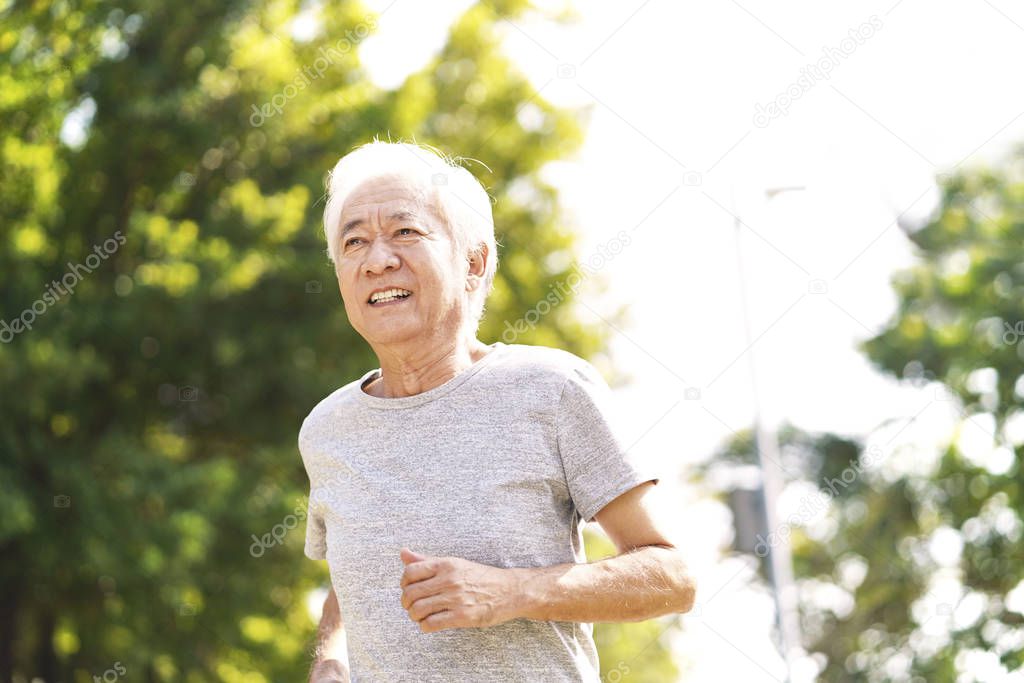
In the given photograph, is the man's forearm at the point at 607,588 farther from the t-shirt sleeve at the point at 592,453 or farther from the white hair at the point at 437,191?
the white hair at the point at 437,191

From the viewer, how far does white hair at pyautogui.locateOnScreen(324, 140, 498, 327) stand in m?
2.34

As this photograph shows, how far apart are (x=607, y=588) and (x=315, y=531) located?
2.65 feet

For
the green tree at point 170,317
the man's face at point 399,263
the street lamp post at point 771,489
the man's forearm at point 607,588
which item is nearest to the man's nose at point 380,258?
the man's face at point 399,263

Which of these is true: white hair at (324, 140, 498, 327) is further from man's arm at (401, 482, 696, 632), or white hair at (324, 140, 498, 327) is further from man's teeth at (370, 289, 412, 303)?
man's arm at (401, 482, 696, 632)

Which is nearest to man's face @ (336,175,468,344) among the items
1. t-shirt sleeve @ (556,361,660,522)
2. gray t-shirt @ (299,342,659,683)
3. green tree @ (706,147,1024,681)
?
gray t-shirt @ (299,342,659,683)

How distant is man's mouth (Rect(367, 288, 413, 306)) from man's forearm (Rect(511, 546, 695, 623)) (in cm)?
57

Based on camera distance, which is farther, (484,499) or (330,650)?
(330,650)

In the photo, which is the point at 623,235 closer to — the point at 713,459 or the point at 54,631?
the point at 54,631

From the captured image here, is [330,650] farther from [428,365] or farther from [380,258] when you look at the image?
[380,258]

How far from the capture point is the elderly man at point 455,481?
6.59ft

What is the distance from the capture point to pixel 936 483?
1205 centimetres

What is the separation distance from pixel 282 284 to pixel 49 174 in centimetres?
250

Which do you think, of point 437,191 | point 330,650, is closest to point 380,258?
point 437,191

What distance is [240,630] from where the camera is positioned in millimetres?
12352
